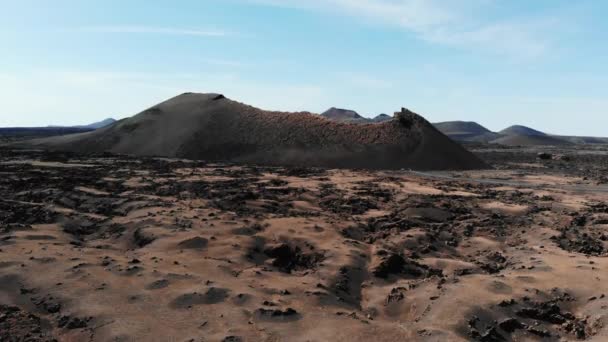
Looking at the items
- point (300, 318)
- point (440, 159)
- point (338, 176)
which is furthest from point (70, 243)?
point (440, 159)

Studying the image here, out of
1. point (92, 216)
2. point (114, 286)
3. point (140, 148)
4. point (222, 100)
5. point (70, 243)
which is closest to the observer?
point (114, 286)

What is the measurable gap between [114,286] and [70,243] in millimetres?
2400

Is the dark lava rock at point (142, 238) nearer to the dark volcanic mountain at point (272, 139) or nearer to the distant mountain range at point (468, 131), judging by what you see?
the dark volcanic mountain at point (272, 139)

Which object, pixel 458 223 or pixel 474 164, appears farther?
pixel 474 164

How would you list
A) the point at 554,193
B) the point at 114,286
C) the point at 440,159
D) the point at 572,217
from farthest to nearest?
the point at 440,159, the point at 554,193, the point at 572,217, the point at 114,286

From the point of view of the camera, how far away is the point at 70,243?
8.18 metres

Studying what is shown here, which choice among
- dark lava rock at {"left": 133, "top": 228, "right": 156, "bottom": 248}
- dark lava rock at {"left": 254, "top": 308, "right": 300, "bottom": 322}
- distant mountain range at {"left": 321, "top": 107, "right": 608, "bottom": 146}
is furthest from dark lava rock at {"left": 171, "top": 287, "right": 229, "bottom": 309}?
distant mountain range at {"left": 321, "top": 107, "right": 608, "bottom": 146}

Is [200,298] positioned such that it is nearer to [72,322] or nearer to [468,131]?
[72,322]

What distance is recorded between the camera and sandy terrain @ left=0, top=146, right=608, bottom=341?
5.50 meters

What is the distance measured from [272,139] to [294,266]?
20.5m

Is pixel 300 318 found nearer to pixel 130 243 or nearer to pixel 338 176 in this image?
pixel 130 243

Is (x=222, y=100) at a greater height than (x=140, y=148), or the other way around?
(x=222, y=100)

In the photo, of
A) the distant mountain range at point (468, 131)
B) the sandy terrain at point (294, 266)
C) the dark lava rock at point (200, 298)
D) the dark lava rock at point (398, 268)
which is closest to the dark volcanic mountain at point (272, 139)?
the sandy terrain at point (294, 266)

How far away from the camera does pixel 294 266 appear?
7695mm
